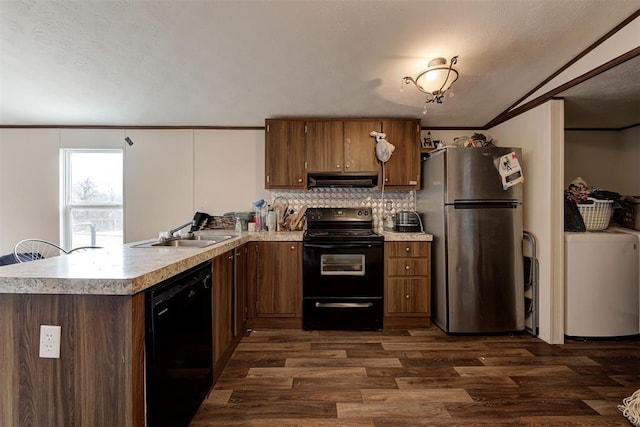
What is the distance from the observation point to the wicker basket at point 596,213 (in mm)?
2547

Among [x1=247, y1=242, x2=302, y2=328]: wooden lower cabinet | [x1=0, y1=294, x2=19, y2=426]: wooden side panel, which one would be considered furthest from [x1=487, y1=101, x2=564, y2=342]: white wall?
[x1=0, y1=294, x2=19, y2=426]: wooden side panel

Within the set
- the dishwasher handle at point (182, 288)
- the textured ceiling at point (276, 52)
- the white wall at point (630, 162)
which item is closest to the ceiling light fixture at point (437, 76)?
the textured ceiling at point (276, 52)

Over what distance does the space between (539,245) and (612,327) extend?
90cm

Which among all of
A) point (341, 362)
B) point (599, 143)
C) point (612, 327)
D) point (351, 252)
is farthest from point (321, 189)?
point (599, 143)

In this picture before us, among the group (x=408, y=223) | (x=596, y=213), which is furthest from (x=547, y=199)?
(x=408, y=223)

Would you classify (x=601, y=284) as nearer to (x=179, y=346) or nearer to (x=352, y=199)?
(x=352, y=199)

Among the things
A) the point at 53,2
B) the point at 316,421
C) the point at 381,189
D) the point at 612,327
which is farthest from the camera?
the point at 381,189

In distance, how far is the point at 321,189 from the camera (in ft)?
11.0

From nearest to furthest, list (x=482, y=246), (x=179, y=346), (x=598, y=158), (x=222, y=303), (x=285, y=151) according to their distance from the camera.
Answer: (x=179, y=346), (x=222, y=303), (x=482, y=246), (x=285, y=151), (x=598, y=158)

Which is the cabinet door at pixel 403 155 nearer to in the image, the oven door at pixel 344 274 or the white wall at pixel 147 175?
the oven door at pixel 344 274

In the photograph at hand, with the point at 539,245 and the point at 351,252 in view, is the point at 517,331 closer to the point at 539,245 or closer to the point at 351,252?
the point at 539,245

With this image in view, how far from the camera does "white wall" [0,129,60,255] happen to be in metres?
3.27

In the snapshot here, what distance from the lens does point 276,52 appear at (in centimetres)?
217

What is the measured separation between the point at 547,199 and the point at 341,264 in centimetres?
188
